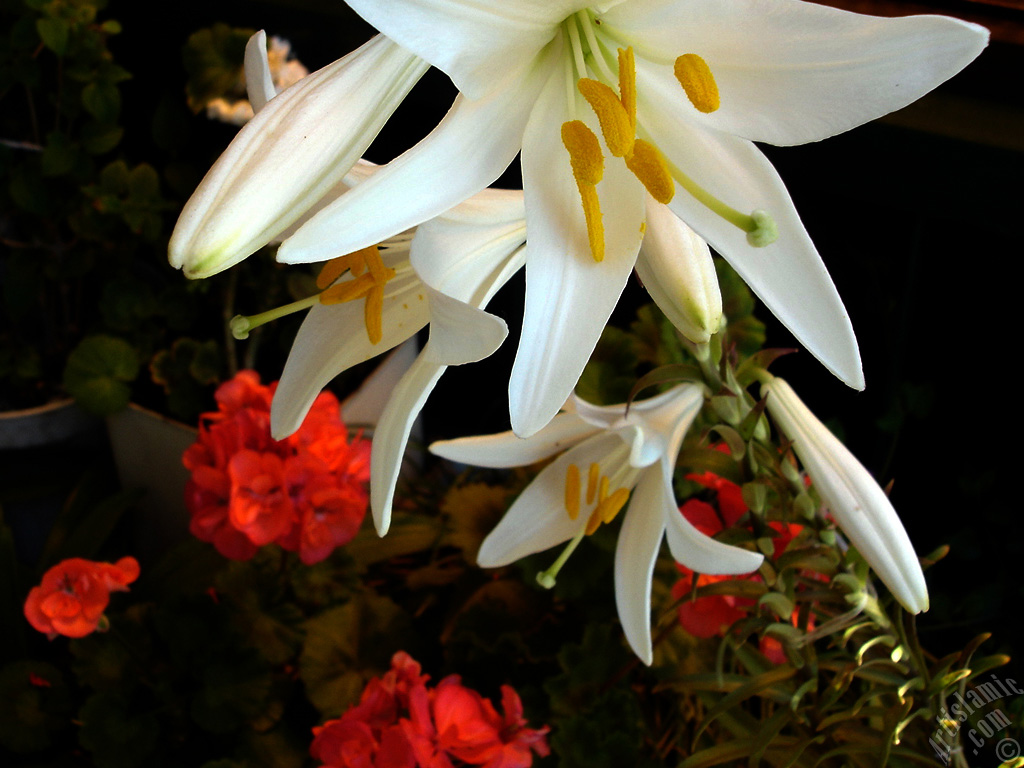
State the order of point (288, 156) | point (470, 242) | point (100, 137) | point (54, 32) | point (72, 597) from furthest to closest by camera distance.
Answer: point (100, 137), point (54, 32), point (72, 597), point (470, 242), point (288, 156)

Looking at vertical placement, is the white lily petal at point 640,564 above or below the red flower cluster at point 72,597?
above

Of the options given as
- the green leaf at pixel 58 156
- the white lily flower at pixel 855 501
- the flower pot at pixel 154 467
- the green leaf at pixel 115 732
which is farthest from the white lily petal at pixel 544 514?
the green leaf at pixel 58 156

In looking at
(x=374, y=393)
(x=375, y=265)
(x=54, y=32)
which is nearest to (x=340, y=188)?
(x=375, y=265)

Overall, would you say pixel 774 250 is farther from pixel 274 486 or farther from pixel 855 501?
pixel 274 486

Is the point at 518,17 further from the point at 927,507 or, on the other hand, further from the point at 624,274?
the point at 927,507

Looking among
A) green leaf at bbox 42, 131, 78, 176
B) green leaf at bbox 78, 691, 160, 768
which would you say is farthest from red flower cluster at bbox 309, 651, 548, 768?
green leaf at bbox 42, 131, 78, 176

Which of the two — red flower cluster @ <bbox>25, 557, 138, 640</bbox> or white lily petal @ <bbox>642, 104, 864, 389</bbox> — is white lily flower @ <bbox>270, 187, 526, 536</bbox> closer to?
white lily petal @ <bbox>642, 104, 864, 389</bbox>

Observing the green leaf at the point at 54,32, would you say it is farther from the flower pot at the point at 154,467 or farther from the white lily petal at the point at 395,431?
the white lily petal at the point at 395,431
